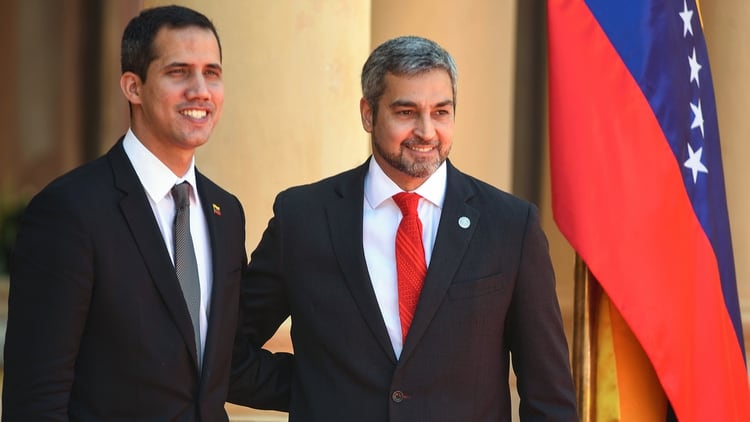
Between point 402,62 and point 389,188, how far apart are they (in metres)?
0.34

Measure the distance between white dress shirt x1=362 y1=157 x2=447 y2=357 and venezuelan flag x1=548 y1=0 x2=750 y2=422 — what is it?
1.08 m

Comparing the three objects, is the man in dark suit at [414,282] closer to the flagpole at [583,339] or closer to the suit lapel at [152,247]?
the suit lapel at [152,247]

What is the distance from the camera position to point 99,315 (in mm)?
2588

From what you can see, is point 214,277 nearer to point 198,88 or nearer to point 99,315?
point 99,315

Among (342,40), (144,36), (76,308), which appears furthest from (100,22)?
(76,308)

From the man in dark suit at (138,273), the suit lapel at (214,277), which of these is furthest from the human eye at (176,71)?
the suit lapel at (214,277)

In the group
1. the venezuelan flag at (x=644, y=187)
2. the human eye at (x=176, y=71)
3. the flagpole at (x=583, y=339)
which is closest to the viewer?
the human eye at (x=176, y=71)

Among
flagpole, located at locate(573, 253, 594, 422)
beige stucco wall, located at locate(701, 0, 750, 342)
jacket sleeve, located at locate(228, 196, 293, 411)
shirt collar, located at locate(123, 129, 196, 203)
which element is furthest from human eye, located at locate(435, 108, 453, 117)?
beige stucco wall, located at locate(701, 0, 750, 342)

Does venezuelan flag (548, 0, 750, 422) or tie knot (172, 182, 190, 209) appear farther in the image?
venezuelan flag (548, 0, 750, 422)

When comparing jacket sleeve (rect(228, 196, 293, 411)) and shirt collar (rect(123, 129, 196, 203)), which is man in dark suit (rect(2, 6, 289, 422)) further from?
jacket sleeve (rect(228, 196, 293, 411))

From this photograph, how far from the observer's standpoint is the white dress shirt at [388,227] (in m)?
3.01

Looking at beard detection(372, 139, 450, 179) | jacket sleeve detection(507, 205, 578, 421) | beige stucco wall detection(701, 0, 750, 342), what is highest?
beige stucco wall detection(701, 0, 750, 342)

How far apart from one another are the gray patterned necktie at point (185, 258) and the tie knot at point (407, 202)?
600mm

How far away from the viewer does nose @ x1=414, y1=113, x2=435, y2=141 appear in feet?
9.77
